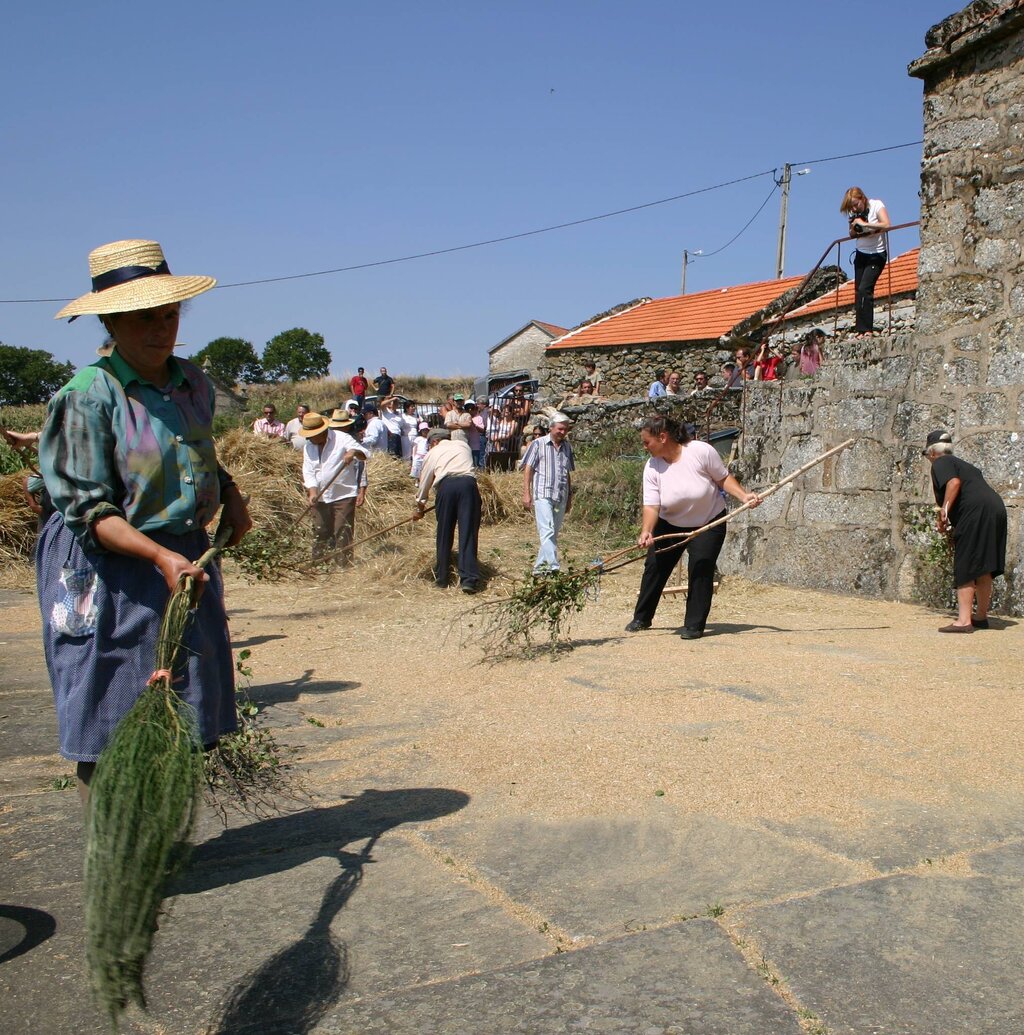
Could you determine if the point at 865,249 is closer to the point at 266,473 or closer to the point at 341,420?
the point at 341,420

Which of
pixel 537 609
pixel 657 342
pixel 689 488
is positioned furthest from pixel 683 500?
pixel 657 342

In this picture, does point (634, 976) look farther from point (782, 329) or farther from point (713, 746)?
point (782, 329)

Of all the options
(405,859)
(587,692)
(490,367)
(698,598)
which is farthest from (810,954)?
(490,367)

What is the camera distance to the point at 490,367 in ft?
156

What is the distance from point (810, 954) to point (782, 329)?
702 inches

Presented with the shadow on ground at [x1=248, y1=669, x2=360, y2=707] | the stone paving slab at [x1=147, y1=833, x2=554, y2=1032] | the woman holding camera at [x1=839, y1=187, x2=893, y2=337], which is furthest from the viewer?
the woman holding camera at [x1=839, y1=187, x2=893, y2=337]

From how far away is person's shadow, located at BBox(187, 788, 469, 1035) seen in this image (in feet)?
8.99

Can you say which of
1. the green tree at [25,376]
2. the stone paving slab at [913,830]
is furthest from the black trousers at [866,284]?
the green tree at [25,376]

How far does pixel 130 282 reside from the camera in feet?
10.9

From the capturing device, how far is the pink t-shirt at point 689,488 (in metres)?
8.02

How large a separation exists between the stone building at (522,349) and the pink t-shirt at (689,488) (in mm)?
36860

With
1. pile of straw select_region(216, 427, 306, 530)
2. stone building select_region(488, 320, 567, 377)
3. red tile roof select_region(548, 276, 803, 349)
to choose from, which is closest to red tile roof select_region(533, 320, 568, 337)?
stone building select_region(488, 320, 567, 377)

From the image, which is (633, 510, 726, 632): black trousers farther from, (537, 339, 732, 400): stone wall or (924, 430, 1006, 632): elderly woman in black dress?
(537, 339, 732, 400): stone wall

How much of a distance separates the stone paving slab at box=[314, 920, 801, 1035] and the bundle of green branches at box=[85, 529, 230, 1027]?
14.9 inches
